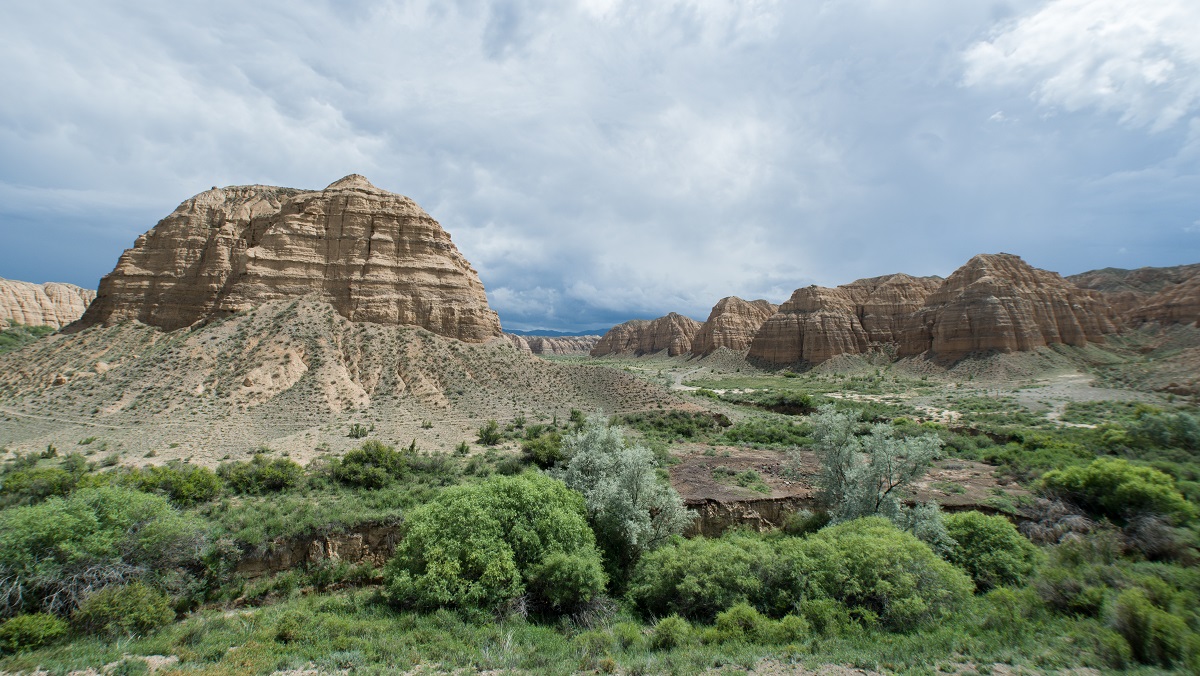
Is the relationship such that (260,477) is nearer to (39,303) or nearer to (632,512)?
(632,512)

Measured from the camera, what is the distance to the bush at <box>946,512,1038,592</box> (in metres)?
15.5

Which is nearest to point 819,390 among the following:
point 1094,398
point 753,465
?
point 1094,398

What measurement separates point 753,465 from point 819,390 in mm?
53701

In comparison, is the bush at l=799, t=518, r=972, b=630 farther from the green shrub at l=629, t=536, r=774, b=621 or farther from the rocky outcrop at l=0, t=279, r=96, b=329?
the rocky outcrop at l=0, t=279, r=96, b=329

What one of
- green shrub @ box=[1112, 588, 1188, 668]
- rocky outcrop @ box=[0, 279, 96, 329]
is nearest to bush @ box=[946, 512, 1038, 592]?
green shrub @ box=[1112, 588, 1188, 668]

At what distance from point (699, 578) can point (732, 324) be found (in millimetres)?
129623

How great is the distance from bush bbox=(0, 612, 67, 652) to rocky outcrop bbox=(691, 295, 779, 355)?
131 meters

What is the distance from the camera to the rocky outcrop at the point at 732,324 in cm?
13588

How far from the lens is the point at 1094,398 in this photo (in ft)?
169

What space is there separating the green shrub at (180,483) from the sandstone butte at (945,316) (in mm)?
99692

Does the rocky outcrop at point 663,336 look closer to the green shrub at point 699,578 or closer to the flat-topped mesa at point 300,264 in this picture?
the flat-topped mesa at point 300,264

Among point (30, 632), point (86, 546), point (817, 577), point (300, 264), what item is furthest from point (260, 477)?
point (300, 264)

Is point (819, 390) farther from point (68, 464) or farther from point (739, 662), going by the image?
point (68, 464)

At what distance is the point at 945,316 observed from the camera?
283 feet
